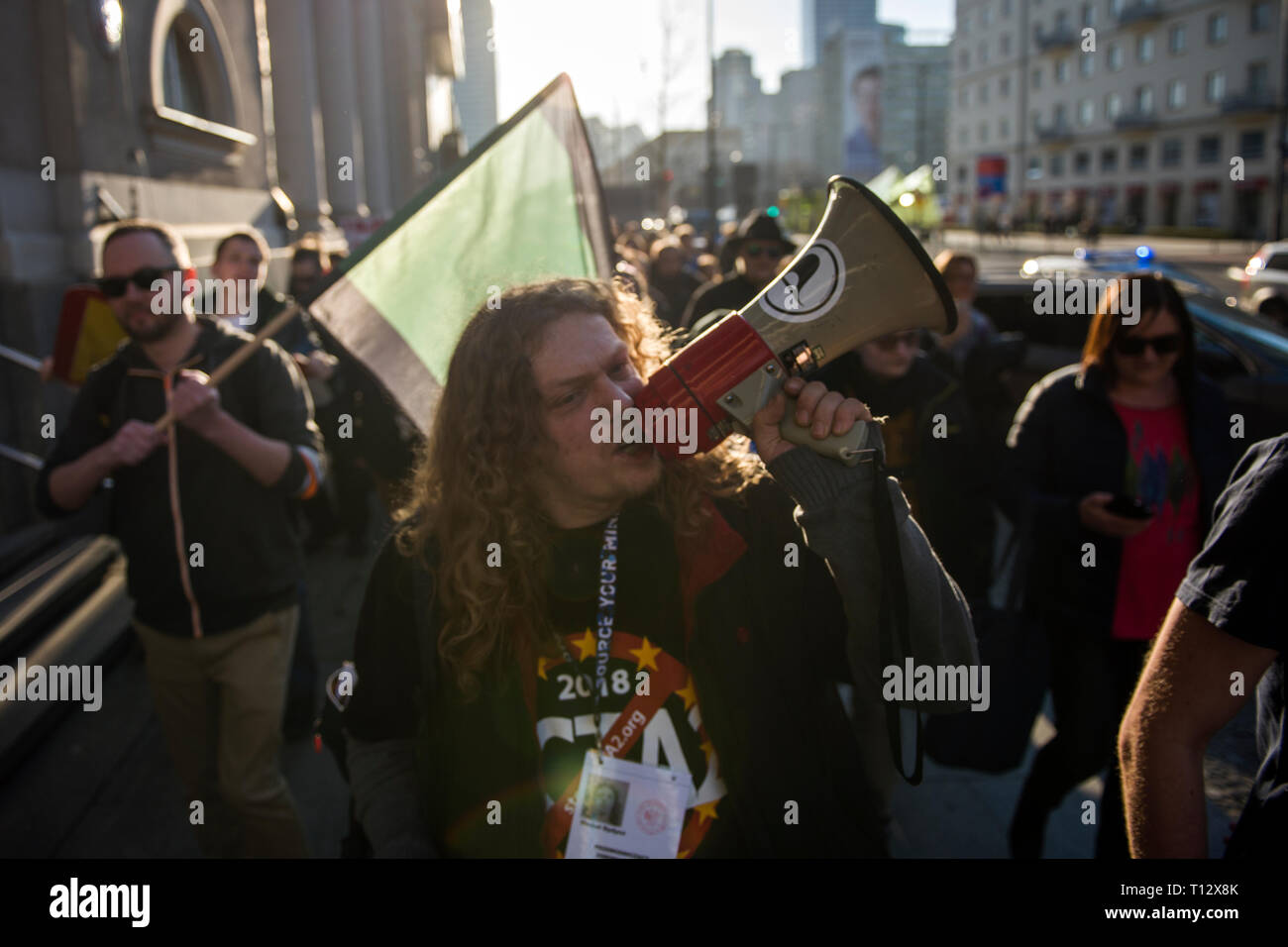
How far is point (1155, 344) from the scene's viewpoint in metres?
2.85

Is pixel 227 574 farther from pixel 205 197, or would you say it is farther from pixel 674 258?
pixel 205 197

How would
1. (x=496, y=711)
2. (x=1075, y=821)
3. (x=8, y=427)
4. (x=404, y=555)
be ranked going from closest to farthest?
(x=496, y=711) → (x=404, y=555) → (x=1075, y=821) → (x=8, y=427)

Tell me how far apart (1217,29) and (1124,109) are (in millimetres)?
7698

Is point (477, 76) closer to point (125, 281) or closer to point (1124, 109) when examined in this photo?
point (1124, 109)

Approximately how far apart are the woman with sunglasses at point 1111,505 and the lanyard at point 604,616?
1.67 meters

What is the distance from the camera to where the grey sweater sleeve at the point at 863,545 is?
1464 mm

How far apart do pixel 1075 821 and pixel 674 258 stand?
600 cm

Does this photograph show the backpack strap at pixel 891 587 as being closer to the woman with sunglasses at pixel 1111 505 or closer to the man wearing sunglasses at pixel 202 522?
the woman with sunglasses at pixel 1111 505

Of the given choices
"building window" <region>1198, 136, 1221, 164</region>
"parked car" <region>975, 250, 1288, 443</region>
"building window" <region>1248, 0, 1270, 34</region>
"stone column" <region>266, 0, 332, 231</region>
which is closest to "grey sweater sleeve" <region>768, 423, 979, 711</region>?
"parked car" <region>975, 250, 1288, 443</region>

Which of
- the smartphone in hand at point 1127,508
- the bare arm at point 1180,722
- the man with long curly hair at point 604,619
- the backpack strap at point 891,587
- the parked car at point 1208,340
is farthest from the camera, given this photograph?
the parked car at point 1208,340

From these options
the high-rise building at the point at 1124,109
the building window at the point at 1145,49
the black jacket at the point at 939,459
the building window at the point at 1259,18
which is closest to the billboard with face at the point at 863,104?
the high-rise building at the point at 1124,109
